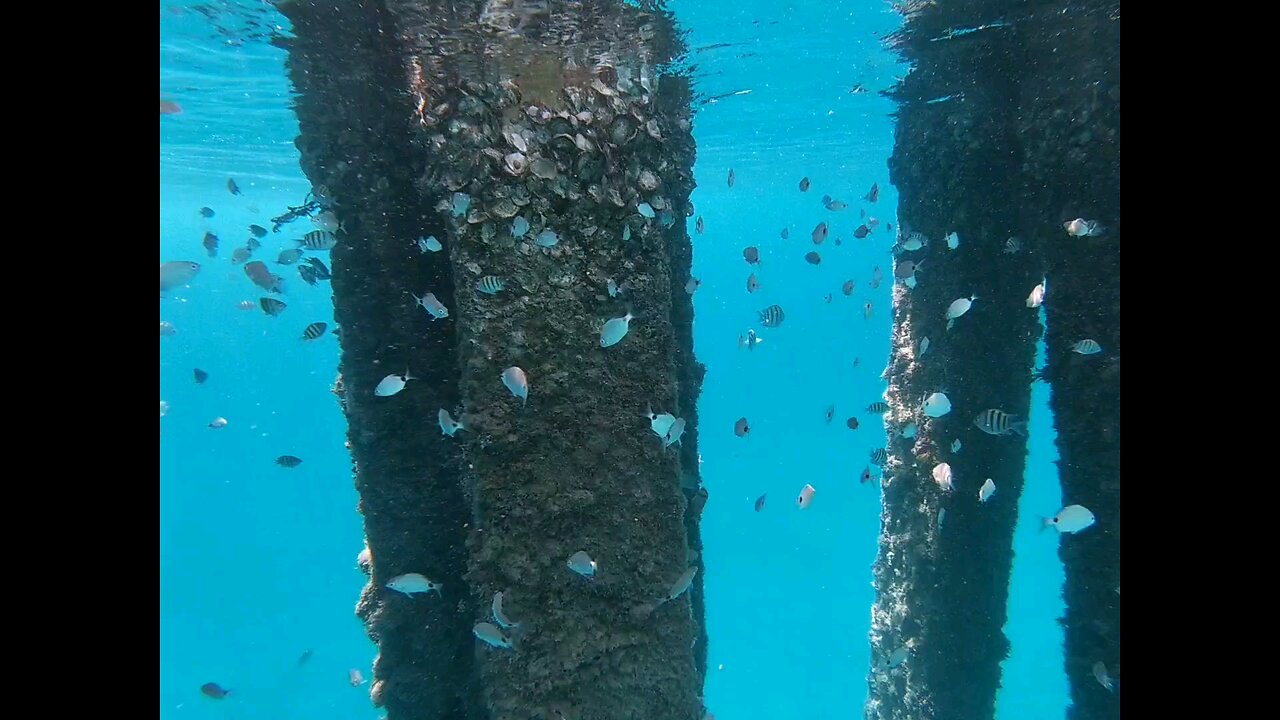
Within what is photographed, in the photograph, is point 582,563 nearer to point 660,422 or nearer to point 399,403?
point 660,422

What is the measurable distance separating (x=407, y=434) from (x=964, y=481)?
715cm

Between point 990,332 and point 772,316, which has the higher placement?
point 990,332

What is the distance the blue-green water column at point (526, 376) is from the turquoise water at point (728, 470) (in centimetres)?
226

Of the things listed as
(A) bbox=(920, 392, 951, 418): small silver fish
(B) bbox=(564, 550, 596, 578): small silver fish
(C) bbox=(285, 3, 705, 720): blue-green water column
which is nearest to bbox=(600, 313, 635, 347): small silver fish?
(C) bbox=(285, 3, 705, 720): blue-green water column

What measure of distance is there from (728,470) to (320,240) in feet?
145

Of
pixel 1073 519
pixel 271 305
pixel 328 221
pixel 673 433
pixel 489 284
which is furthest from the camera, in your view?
pixel 271 305

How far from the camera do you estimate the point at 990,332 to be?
8.65 metres

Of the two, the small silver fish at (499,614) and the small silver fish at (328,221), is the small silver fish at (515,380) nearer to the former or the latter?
the small silver fish at (499,614)

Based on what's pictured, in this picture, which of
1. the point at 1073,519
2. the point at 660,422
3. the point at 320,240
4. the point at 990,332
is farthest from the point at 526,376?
the point at 990,332

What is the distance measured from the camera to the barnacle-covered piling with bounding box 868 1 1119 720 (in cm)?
690

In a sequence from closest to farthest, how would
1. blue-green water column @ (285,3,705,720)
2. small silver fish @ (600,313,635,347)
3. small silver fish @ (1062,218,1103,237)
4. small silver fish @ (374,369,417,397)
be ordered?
blue-green water column @ (285,3,705,720), small silver fish @ (600,313,635,347), small silver fish @ (374,369,417,397), small silver fish @ (1062,218,1103,237)

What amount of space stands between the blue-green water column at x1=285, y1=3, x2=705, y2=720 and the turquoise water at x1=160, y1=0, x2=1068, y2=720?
2.26 m

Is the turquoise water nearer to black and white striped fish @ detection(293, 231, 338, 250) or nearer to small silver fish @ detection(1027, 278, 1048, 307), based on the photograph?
black and white striped fish @ detection(293, 231, 338, 250)

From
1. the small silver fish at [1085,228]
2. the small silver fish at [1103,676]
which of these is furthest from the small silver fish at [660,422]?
the small silver fish at [1103,676]
